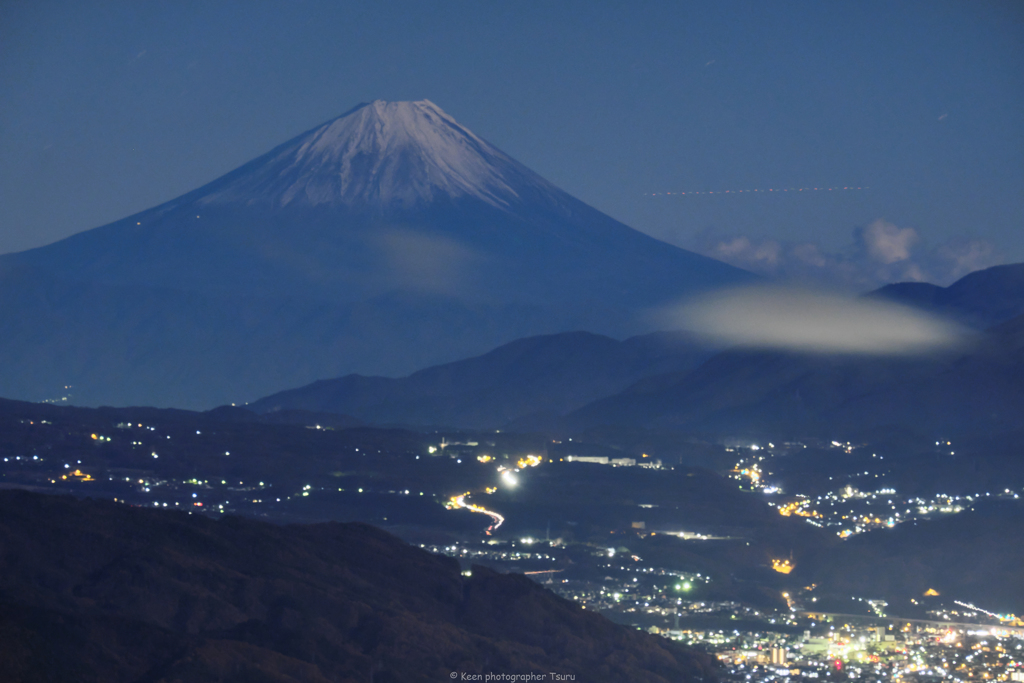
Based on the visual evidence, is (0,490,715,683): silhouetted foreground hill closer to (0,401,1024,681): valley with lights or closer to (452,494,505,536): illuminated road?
(0,401,1024,681): valley with lights

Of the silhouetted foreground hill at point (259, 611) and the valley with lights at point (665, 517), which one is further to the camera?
the valley with lights at point (665, 517)

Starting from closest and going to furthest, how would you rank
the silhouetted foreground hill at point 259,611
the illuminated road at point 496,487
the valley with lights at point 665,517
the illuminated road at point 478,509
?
1. the silhouetted foreground hill at point 259,611
2. the valley with lights at point 665,517
3. the illuminated road at point 478,509
4. the illuminated road at point 496,487

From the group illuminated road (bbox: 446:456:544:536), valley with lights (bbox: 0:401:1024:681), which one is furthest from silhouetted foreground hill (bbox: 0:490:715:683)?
illuminated road (bbox: 446:456:544:536)

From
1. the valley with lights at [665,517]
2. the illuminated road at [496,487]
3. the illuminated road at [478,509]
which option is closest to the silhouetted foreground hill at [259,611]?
the valley with lights at [665,517]

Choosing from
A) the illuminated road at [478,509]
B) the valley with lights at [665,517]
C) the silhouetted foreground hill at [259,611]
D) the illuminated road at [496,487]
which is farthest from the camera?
the illuminated road at [496,487]

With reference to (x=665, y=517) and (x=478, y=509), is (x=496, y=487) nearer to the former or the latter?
(x=478, y=509)

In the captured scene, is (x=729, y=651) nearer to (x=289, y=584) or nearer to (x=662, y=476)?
(x=289, y=584)

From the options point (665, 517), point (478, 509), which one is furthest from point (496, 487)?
point (665, 517)

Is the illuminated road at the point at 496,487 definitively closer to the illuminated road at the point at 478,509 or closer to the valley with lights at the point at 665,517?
the illuminated road at the point at 478,509

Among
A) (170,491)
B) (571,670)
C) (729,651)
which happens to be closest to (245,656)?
(571,670)
